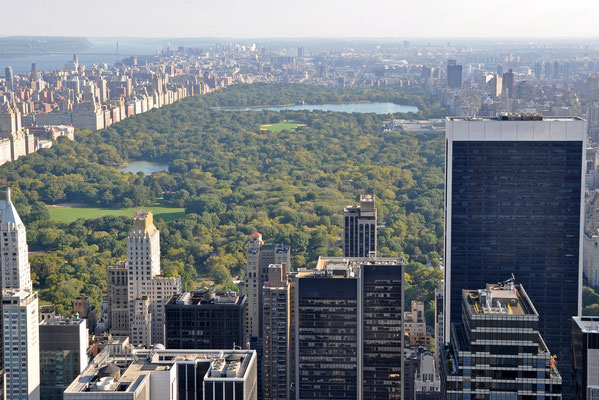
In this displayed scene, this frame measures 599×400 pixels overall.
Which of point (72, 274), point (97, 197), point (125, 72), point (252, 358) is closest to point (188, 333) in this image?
point (252, 358)

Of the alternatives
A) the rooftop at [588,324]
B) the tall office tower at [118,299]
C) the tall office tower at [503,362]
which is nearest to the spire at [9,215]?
Result: the tall office tower at [118,299]

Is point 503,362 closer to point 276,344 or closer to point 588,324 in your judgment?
point 588,324

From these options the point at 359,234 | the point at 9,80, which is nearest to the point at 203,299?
the point at 359,234

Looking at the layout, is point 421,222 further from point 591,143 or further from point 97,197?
point 97,197

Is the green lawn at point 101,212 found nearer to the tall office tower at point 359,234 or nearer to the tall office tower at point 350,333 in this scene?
the tall office tower at point 359,234

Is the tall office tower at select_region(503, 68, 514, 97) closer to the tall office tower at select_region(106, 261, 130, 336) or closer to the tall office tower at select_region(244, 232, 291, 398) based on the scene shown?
the tall office tower at select_region(244, 232, 291, 398)

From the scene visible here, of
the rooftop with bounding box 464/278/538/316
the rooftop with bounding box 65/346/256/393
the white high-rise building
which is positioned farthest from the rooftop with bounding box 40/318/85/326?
the rooftop with bounding box 464/278/538/316

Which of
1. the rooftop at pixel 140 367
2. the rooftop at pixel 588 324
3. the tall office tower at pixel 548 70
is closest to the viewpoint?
the rooftop at pixel 140 367
